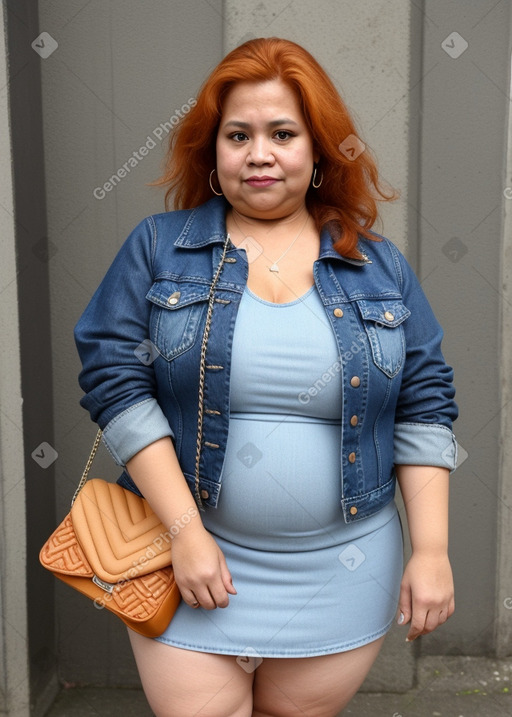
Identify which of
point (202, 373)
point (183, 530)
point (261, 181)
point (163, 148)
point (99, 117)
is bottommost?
point (183, 530)

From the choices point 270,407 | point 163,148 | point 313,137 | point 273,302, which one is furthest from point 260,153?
point 163,148

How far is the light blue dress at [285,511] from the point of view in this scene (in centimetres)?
195

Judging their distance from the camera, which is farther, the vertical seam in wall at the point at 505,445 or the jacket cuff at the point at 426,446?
the vertical seam in wall at the point at 505,445

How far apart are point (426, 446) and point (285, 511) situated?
15.5 inches

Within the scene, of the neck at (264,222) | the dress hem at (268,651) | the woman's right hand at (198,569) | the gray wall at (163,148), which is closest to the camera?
the woman's right hand at (198,569)

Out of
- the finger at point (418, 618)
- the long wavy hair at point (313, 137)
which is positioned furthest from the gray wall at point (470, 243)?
the finger at point (418, 618)

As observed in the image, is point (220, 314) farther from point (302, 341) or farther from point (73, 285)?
point (73, 285)

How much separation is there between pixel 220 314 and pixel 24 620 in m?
1.60

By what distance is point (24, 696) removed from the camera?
307cm

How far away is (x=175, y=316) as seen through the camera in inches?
77.9

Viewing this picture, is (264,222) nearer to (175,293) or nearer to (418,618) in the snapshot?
(175,293)

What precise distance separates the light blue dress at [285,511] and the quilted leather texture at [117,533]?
138 mm

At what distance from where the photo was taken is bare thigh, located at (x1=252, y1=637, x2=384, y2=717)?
6.88 ft

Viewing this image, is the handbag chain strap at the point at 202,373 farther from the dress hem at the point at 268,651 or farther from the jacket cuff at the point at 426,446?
the jacket cuff at the point at 426,446
